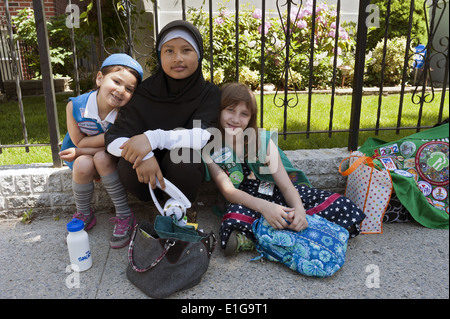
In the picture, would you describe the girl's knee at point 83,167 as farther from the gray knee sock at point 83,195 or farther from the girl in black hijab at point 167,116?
the girl in black hijab at point 167,116

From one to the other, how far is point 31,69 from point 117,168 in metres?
7.70

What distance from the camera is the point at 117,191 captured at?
2270 mm

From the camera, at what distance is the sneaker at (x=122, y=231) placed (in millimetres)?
2181

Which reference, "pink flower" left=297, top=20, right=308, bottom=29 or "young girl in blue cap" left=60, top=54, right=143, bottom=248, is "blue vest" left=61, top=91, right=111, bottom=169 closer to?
"young girl in blue cap" left=60, top=54, right=143, bottom=248

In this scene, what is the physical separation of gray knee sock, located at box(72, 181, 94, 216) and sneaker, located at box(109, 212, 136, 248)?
0.21m

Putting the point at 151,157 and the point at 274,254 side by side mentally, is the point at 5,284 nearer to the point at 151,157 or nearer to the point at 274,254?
the point at 151,157

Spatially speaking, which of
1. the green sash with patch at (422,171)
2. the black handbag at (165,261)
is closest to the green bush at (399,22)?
the green sash with patch at (422,171)

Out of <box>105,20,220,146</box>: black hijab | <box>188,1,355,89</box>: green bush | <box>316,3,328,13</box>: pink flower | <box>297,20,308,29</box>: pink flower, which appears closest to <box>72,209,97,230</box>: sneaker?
<box>105,20,220,146</box>: black hijab

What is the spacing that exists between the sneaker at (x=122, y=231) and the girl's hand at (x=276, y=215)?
33.5 inches

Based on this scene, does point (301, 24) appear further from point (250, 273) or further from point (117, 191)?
point (250, 273)

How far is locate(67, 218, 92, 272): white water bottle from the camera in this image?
1.89 metres

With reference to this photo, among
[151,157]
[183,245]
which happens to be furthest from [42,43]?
[183,245]

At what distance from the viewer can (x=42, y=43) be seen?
7.91 ft

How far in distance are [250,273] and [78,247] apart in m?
0.91
